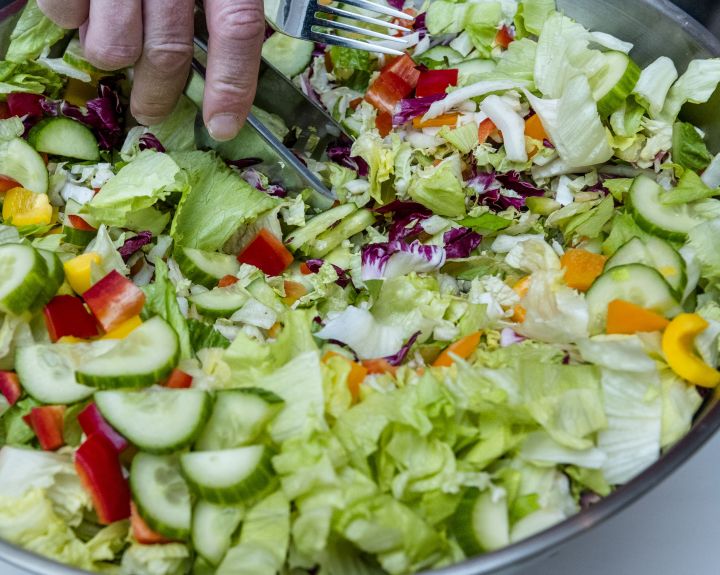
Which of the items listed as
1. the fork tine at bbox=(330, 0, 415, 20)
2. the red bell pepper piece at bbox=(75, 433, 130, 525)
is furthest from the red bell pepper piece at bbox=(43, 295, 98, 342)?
the fork tine at bbox=(330, 0, 415, 20)

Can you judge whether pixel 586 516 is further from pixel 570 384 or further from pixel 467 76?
pixel 467 76

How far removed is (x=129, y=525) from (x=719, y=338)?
4.25 feet

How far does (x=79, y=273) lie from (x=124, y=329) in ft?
0.73

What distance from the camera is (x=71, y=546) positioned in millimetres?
1467

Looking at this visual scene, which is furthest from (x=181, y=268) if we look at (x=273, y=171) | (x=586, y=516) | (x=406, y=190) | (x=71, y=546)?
(x=586, y=516)

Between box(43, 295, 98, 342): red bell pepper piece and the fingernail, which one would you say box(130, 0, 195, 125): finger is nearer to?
the fingernail

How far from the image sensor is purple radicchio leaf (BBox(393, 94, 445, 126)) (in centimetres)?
248

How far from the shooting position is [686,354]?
1.63m

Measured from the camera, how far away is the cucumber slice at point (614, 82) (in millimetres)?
2211

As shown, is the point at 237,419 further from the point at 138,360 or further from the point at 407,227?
the point at 407,227

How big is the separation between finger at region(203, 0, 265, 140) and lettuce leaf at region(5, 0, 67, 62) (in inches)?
28.1

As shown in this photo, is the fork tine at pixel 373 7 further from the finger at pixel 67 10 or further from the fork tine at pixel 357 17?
the finger at pixel 67 10

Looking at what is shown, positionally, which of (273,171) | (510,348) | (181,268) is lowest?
(181,268)

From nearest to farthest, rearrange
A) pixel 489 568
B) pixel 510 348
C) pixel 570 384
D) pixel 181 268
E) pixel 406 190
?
pixel 489 568 → pixel 570 384 → pixel 510 348 → pixel 181 268 → pixel 406 190
